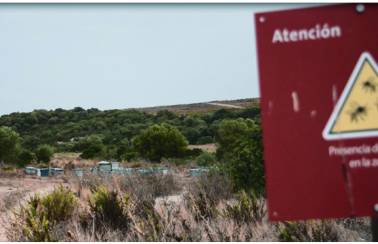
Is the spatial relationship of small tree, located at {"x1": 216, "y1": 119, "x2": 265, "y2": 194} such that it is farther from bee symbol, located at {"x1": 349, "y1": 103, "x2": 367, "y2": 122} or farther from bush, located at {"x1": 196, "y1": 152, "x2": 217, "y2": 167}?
bush, located at {"x1": 196, "y1": 152, "x2": 217, "y2": 167}

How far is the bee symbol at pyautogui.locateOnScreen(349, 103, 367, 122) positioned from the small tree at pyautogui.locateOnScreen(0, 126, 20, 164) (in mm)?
29809

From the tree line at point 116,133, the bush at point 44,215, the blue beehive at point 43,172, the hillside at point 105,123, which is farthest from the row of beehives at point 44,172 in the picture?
the bush at point 44,215

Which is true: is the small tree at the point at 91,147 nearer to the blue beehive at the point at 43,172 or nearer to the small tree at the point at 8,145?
the small tree at the point at 8,145

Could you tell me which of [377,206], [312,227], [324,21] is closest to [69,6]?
[324,21]

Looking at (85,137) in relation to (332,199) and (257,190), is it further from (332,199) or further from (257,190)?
(332,199)

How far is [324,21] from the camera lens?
2.09 meters

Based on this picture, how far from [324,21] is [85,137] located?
129 feet

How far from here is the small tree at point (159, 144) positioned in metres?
30.6

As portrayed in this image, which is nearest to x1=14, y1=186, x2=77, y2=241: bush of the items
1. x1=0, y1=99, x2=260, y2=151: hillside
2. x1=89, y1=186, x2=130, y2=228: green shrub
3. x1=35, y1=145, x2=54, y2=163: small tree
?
x1=89, y1=186, x2=130, y2=228: green shrub

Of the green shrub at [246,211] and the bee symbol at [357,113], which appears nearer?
the bee symbol at [357,113]

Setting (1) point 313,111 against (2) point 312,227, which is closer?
(1) point 313,111

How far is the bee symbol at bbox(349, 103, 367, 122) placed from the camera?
2082mm

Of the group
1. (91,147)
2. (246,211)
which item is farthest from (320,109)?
(91,147)

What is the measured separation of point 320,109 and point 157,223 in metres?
4.40
